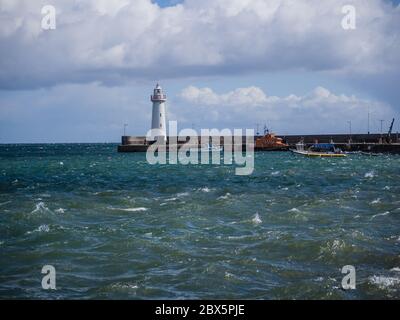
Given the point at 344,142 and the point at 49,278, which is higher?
the point at 344,142

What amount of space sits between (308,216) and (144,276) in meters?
9.90

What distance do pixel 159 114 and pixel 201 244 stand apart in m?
75.6

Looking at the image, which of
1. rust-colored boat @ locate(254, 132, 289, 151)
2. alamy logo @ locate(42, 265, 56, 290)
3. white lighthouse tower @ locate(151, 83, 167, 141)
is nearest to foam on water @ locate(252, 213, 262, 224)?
alamy logo @ locate(42, 265, 56, 290)

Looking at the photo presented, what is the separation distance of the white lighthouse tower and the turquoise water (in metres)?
61.4

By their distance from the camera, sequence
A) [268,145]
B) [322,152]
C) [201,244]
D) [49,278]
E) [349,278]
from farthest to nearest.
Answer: [268,145], [322,152], [201,244], [49,278], [349,278]

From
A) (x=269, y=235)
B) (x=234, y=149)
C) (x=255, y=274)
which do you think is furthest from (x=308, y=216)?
(x=234, y=149)

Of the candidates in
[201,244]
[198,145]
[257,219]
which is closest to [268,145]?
[198,145]

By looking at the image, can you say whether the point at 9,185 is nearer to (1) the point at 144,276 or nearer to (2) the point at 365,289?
(1) the point at 144,276

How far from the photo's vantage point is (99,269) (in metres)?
14.6

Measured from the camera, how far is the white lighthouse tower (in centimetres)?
9094

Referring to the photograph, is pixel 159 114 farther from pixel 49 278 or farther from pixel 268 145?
pixel 49 278

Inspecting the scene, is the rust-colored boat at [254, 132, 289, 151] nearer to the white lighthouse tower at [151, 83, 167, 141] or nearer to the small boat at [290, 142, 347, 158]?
the small boat at [290, 142, 347, 158]

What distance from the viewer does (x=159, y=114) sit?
9200 cm
